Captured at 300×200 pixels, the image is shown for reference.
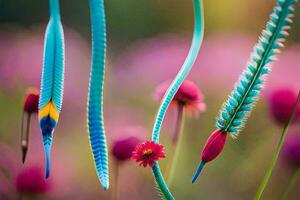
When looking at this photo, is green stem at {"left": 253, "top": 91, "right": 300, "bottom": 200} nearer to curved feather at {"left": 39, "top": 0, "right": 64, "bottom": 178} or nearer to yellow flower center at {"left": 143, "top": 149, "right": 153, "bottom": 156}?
yellow flower center at {"left": 143, "top": 149, "right": 153, "bottom": 156}

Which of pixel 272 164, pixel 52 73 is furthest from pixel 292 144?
pixel 52 73

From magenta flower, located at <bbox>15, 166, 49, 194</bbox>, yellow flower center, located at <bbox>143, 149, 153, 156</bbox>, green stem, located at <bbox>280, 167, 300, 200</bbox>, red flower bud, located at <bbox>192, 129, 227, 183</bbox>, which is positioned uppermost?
red flower bud, located at <bbox>192, 129, 227, 183</bbox>

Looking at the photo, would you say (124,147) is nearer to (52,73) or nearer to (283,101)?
(52,73)

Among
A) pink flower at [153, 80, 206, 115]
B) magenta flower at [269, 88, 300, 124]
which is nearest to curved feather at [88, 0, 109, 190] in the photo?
pink flower at [153, 80, 206, 115]

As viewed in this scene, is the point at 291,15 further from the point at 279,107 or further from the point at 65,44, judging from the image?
the point at 65,44

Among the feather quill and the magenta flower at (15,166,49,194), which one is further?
the magenta flower at (15,166,49,194)

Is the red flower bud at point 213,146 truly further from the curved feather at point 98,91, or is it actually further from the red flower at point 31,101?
the red flower at point 31,101
